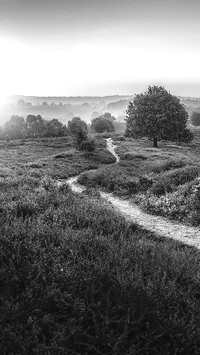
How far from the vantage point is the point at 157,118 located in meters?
55.1

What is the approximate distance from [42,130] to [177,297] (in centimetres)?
10709

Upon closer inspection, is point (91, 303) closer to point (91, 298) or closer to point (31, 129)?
point (91, 298)

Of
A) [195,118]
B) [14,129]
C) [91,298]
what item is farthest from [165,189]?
[195,118]

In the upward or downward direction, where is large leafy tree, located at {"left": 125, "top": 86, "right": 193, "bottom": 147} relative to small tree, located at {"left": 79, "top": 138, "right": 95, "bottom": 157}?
upward

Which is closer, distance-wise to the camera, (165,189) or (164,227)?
(164,227)

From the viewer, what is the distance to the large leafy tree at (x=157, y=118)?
182ft

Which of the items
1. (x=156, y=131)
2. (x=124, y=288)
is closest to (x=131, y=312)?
(x=124, y=288)

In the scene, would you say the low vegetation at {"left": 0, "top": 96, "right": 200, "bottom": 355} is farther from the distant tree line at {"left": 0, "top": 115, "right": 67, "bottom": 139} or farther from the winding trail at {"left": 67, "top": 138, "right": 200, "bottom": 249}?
the distant tree line at {"left": 0, "top": 115, "right": 67, "bottom": 139}

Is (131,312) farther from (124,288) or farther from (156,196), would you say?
(156,196)

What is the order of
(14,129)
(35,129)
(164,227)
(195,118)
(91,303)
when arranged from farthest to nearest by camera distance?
(195,118) < (35,129) < (14,129) < (164,227) < (91,303)

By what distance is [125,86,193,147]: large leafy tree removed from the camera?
55344 mm

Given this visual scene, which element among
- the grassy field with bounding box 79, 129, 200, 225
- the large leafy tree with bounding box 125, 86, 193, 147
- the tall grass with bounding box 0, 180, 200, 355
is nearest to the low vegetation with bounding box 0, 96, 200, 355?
the tall grass with bounding box 0, 180, 200, 355

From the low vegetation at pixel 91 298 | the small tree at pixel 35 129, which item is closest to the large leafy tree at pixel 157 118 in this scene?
the low vegetation at pixel 91 298

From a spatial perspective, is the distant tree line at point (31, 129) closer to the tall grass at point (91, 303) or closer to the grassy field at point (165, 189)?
the grassy field at point (165, 189)
